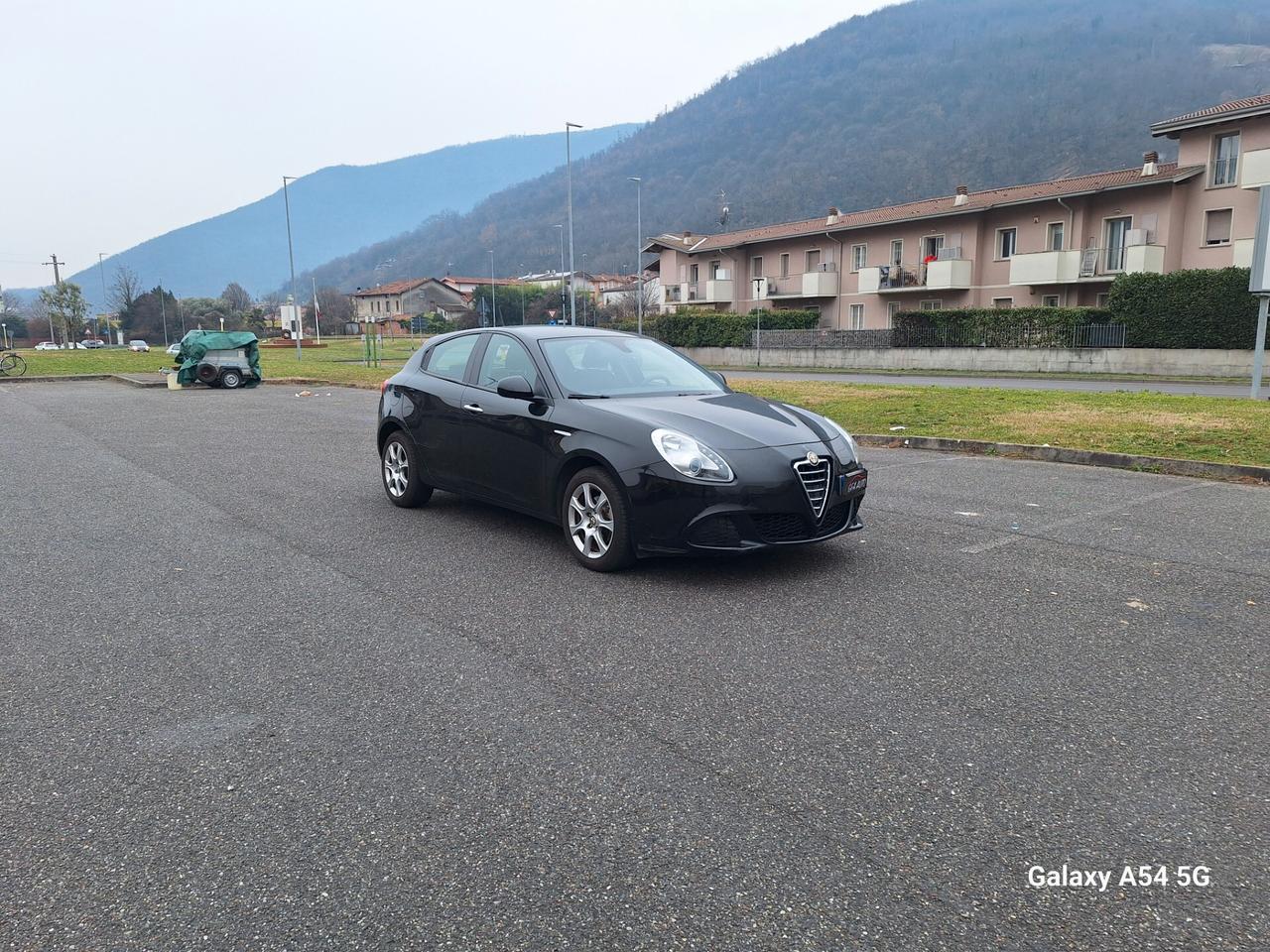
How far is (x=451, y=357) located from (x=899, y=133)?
455 feet

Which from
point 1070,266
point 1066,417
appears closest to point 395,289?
point 1070,266

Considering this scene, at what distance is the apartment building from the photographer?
34344mm

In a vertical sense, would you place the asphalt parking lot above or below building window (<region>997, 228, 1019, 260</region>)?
below

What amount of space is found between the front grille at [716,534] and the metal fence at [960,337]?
92.8ft

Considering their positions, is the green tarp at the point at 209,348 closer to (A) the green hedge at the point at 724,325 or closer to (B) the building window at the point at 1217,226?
(A) the green hedge at the point at 724,325

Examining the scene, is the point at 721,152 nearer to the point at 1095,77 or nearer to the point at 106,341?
the point at 1095,77

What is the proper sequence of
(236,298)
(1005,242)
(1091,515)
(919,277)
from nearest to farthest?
(1091,515) → (1005,242) → (919,277) → (236,298)

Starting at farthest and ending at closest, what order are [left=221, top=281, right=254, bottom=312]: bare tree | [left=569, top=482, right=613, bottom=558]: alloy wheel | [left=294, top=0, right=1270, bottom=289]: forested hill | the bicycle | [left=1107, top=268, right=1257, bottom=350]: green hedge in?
[left=221, top=281, right=254, bottom=312]: bare tree < [left=294, top=0, right=1270, bottom=289]: forested hill < the bicycle < [left=1107, top=268, right=1257, bottom=350]: green hedge < [left=569, top=482, right=613, bottom=558]: alloy wheel

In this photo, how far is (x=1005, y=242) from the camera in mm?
42312

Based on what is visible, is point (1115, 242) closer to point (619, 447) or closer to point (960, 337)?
point (960, 337)

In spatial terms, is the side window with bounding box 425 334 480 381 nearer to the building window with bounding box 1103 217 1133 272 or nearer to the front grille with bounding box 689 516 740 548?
the front grille with bounding box 689 516 740 548

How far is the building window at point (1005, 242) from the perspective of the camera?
137 ft

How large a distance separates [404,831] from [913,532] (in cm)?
494

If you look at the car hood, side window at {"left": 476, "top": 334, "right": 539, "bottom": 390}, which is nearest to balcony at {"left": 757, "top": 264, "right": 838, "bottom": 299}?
side window at {"left": 476, "top": 334, "right": 539, "bottom": 390}
